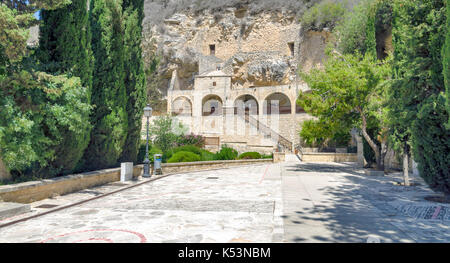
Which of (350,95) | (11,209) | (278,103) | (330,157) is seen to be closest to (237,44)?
(278,103)

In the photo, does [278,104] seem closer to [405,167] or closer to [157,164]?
[157,164]

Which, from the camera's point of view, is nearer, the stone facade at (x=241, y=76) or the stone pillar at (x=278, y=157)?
the stone pillar at (x=278, y=157)

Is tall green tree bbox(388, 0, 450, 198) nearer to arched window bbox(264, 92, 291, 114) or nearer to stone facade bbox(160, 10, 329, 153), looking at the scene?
stone facade bbox(160, 10, 329, 153)

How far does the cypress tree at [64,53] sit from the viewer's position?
7.96 meters

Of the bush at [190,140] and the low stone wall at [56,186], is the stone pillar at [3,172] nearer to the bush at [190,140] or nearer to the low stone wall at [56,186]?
the low stone wall at [56,186]

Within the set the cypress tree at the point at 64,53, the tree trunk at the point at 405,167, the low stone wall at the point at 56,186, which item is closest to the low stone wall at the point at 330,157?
the tree trunk at the point at 405,167

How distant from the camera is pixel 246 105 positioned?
1538 inches

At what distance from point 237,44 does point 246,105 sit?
11.4 m

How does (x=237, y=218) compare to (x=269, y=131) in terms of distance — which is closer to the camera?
(x=237, y=218)

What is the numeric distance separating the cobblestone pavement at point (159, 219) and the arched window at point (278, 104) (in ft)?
96.1

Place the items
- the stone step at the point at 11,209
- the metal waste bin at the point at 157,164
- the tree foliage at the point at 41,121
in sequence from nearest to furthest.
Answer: the stone step at the point at 11,209 < the tree foliage at the point at 41,121 < the metal waste bin at the point at 157,164

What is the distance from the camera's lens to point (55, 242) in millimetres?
4164

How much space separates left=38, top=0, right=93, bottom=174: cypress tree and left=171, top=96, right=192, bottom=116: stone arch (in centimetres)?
2966

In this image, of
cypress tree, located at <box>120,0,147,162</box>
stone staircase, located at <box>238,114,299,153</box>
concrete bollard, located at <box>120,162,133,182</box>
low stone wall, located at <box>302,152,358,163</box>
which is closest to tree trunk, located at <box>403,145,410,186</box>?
concrete bollard, located at <box>120,162,133,182</box>
